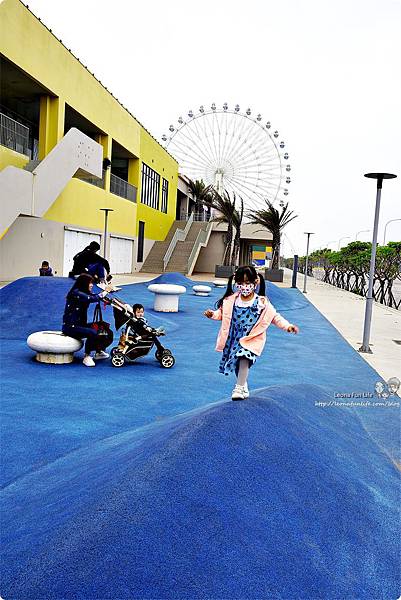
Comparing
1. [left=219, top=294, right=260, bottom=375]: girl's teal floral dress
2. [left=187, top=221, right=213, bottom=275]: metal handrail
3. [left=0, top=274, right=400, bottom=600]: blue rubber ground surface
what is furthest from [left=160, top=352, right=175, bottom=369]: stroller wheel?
[left=187, top=221, right=213, bottom=275]: metal handrail

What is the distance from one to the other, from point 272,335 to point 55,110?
52.4ft

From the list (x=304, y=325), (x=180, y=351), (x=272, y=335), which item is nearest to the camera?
(x=180, y=351)

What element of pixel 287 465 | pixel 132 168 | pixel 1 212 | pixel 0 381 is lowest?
pixel 0 381

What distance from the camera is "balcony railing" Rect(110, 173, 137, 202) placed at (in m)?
35.2

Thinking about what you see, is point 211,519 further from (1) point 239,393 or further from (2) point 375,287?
(2) point 375,287

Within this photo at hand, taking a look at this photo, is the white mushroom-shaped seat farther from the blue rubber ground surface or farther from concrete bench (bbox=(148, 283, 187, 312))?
the blue rubber ground surface

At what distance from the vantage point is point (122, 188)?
37281mm

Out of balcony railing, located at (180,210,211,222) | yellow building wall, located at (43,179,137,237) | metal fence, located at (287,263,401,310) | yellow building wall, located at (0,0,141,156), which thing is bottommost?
metal fence, located at (287,263,401,310)

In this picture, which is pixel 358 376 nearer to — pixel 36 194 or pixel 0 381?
pixel 0 381

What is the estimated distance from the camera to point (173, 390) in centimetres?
823

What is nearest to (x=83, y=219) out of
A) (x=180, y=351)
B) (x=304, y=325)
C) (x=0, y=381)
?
(x=304, y=325)

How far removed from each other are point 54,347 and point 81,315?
683 millimetres

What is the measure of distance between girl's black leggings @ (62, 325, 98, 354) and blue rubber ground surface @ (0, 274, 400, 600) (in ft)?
7.22

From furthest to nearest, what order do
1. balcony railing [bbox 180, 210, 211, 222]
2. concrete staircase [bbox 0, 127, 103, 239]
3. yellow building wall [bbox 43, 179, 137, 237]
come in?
balcony railing [bbox 180, 210, 211, 222], yellow building wall [bbox 43, 179, 137, 237], concrete staircase [bbox 0, 127, 103, 239]
